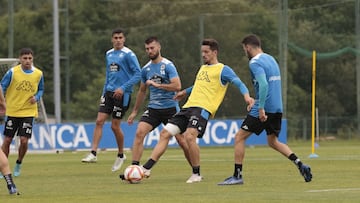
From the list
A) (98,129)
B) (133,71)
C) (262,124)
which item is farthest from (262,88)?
(98,129)

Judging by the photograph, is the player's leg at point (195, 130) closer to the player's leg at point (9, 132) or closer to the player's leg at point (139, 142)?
the player's leg at point (139, 142)

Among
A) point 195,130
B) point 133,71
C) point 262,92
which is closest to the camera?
point 262,92

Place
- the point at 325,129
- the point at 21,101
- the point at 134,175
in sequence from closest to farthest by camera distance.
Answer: the point at 134,175 < the point at 21,101 < the point at 325,129

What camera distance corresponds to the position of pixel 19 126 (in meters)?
19.4

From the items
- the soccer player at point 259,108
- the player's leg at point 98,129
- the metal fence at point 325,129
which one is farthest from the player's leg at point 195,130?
the metal fence at point 325,129

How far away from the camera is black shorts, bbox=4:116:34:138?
19297 mm

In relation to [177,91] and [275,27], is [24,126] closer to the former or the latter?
[177,91]

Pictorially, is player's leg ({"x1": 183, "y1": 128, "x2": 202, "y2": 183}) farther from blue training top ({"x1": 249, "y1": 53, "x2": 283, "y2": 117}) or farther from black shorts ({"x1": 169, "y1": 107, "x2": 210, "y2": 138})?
blue training top ({"x1": 249, "y1": 53, "x2": 283, "y2": 117})

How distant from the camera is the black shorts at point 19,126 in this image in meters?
19.3

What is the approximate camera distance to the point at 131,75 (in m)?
20.9

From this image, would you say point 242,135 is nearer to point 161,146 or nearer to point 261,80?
point 261,80

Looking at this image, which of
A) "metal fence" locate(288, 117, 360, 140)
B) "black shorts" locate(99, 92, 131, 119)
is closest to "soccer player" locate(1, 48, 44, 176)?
"black shorts" locate(99, 92, 131, 119)

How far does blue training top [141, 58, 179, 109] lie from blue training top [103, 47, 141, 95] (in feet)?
7.65

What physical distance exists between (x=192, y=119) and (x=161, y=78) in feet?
4.49
